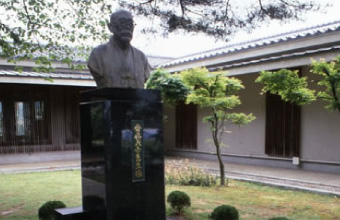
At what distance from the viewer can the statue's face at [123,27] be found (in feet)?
12.7

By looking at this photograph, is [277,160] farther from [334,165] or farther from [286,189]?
[286,189]

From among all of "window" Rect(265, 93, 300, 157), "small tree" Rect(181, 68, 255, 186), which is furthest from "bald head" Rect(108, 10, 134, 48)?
"window" Rect(265, 93, 300, 157)

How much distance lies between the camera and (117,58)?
157 inches

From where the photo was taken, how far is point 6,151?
39.6ft

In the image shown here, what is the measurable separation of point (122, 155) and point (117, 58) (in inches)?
42.5

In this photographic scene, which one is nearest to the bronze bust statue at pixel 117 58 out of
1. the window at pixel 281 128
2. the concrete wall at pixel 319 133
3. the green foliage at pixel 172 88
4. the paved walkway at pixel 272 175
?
the paved walkway at pixel 272 175

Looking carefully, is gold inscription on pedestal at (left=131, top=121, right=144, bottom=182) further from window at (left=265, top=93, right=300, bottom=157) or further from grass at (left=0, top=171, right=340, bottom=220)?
window at (left=265, top=93, right=300, bottom=157)

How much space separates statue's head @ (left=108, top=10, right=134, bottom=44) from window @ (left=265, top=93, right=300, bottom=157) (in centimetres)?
706

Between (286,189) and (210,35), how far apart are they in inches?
145

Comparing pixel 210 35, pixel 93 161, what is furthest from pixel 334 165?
pixel 93 161

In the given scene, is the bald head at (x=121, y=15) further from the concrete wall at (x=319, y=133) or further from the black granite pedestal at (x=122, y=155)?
the concrete wall at (x=319, y=133)

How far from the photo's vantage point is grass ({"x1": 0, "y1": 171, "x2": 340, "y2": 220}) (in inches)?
221

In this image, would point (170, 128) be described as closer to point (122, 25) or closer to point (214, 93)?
point (214, 93)

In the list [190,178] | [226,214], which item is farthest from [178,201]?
[190,178]
